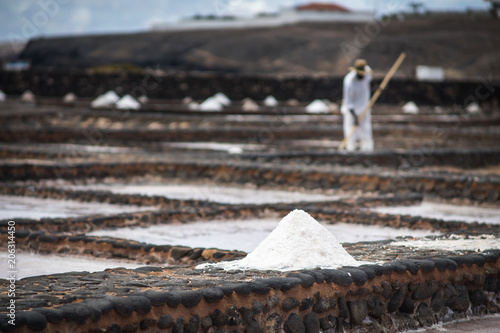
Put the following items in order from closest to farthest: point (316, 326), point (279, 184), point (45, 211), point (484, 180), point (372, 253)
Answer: point (316, 326)
point (372, 253)
point (45, 211)
point (484, 180)
point (279, 184)

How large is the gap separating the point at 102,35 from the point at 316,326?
51.5 meters

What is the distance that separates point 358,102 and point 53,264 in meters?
7.86

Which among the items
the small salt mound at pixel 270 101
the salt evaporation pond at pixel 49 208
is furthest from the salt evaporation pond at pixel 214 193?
the small salt mound at pixel 270 101

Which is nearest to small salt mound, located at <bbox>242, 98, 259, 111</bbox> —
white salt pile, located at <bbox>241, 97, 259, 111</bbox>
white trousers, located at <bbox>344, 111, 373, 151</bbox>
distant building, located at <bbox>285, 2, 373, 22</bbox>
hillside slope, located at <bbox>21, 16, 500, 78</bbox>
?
white salt pile, located at <bbox>241, 97, 259, 111</bbox>

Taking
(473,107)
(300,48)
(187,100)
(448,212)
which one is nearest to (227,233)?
(448,212)

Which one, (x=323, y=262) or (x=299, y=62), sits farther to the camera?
(x=299, y=62)

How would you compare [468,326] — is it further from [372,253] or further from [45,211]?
[45,211]

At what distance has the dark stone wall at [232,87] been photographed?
95.6 feet

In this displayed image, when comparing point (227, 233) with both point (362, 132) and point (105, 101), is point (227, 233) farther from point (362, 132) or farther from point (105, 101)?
point (105, 101)

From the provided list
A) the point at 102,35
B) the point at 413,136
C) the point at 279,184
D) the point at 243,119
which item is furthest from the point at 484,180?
the point at 102,35

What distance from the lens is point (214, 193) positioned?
9508 mm

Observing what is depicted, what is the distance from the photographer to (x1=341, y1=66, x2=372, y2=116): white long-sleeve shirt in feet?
40.5

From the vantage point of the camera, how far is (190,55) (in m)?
47.2

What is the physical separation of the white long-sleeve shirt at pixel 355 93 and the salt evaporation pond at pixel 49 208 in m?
5.13
